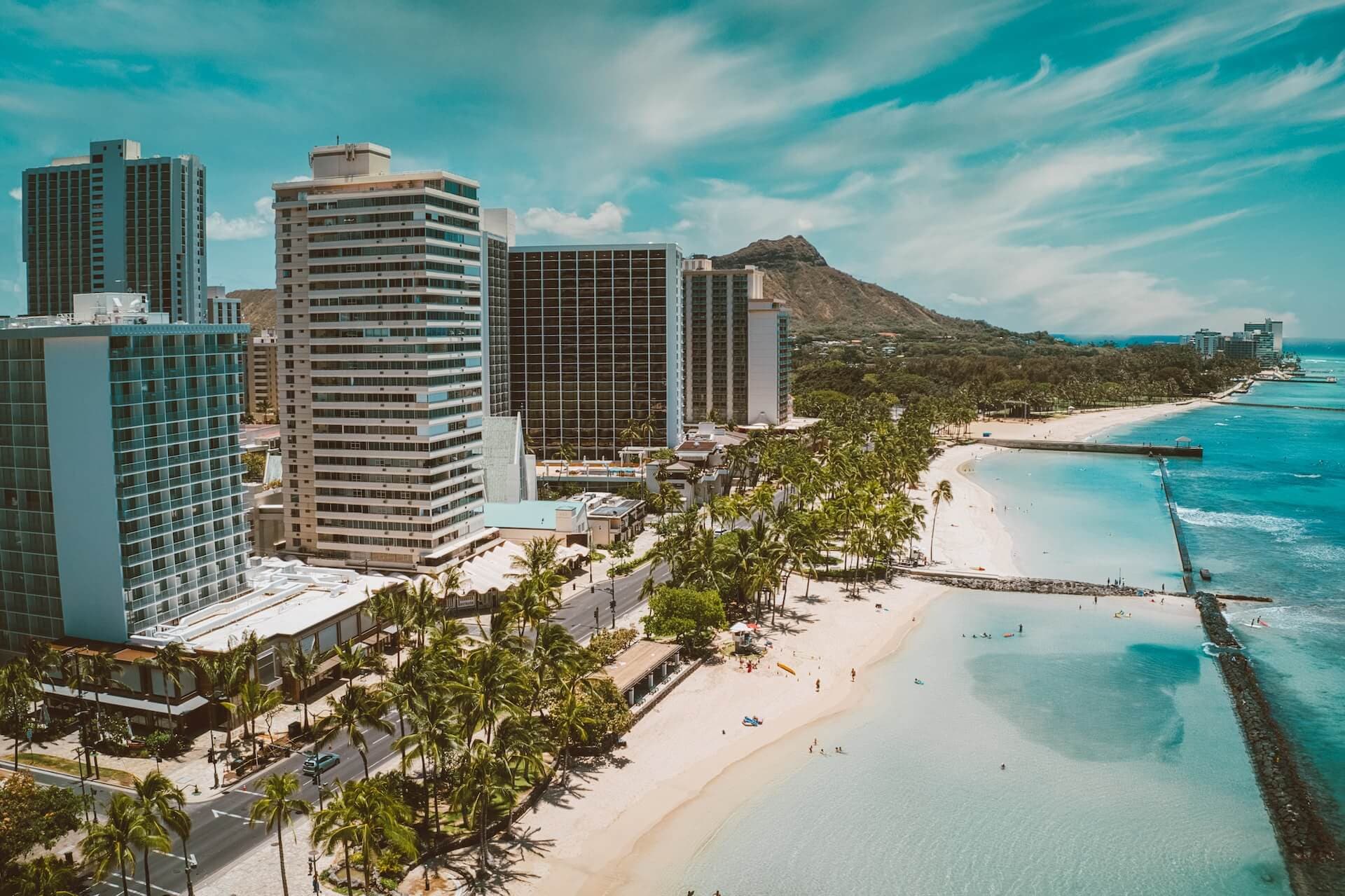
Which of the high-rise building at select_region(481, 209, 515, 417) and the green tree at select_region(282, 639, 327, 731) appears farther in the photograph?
the high-rise building at select_region(481, 209, 515, 417)

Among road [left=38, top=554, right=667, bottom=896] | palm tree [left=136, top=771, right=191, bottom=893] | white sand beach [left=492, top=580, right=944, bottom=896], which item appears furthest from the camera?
white sand beach [left=492, top=580, right=944, bottom=896]

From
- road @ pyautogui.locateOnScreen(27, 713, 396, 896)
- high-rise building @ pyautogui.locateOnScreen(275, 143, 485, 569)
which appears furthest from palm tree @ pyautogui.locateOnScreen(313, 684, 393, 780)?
high-rise building @ pyautogui.locateOnScreen(275, 143, 485, 569)

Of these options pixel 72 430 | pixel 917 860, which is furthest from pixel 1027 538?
pixel 72 430

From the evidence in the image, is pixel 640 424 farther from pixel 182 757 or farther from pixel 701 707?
pixel 182 757

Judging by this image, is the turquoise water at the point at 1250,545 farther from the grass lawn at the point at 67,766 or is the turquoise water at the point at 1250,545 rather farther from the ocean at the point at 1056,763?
the grass lawn at the point at 67,766

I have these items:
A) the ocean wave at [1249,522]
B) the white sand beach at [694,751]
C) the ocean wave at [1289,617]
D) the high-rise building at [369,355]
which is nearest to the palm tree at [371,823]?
the white sand beach at [694,751]

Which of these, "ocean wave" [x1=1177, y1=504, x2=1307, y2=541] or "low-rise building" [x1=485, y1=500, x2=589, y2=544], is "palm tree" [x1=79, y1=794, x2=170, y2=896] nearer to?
"low-rise building" [x1=485, y1=500, x2=589, y2=544]
